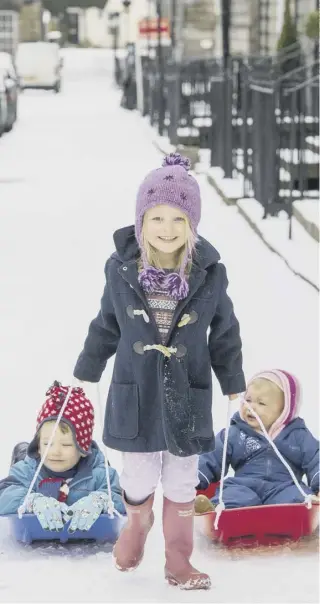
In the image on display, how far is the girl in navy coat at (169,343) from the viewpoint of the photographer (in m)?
3.71

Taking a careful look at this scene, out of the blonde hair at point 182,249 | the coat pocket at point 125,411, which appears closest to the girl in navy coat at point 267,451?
the coat pocket at point 125,411

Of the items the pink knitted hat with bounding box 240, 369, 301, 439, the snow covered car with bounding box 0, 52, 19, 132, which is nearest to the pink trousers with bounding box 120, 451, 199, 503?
the pink knitted hat with bounding box 240, 369, 301, 439

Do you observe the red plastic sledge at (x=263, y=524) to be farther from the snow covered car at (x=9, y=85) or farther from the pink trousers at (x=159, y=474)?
the snow covered car at (x=9, y=85)

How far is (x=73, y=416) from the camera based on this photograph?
14.3ft

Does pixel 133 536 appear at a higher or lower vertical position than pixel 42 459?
lower

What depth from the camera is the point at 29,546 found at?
4176 millimetres

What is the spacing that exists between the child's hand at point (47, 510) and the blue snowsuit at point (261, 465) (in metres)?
0.56

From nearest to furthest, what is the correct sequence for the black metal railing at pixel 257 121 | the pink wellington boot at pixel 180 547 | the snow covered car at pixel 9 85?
1. the pink wellington boot at pixel 180 547
2. the black metal railing at pixel 257 121
3. the snow covered car at pixel 9 85

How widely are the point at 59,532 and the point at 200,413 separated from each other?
72cm

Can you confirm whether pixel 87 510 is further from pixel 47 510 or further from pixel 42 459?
pixel 42 459

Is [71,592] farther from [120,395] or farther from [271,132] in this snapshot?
[271,132]

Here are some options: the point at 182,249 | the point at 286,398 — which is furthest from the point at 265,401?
the point at 182,249

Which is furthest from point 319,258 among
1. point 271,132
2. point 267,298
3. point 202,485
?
point 202,485

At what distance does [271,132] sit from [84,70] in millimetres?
54039
